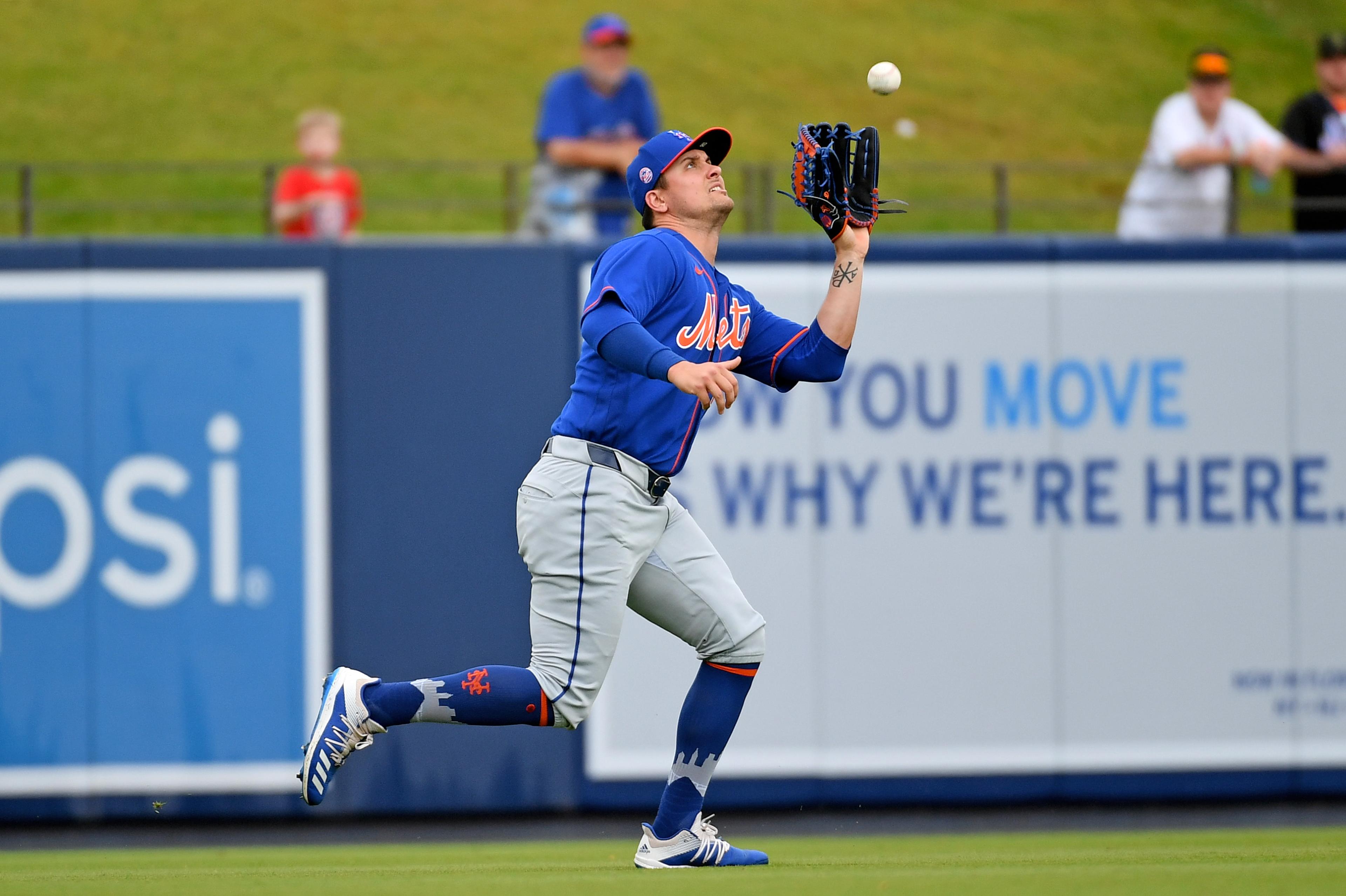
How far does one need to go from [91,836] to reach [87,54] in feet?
51.3

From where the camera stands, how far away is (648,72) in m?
25.6

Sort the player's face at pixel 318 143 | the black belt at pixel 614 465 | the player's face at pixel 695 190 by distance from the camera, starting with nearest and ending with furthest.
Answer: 1. the black belt at pixel 614 465
2. the player's face at pixel 695 190
3. the player's face at pixel 318 143

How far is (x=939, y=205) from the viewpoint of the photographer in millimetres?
8320

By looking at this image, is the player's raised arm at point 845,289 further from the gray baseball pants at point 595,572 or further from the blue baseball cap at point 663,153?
the gray baseball pants at point 595,572

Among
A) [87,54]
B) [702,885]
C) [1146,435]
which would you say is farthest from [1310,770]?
[87,54]

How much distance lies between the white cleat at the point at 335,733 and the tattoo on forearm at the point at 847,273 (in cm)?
181

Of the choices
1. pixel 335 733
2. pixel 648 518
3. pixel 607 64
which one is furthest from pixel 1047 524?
pixel 335 733

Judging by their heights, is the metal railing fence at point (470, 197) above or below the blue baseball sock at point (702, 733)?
above

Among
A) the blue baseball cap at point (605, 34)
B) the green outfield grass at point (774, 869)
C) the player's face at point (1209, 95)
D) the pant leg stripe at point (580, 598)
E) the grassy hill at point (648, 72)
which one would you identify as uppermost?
the grassy hill at point (648, 72)

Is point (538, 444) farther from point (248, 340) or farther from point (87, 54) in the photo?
point (87, 54)

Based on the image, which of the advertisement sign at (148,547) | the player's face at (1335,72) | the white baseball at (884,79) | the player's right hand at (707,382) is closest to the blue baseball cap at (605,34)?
the advertisement sign at (148,547)

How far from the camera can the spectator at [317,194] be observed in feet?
27.0

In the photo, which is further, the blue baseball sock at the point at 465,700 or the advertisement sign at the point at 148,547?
the advertisement sign at the point at 148,547

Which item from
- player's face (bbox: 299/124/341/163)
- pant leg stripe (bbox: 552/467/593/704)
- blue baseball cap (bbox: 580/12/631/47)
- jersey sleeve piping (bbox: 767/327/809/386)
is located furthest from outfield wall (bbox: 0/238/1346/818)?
pant leg stripe (bbox: 552/467/593/704)
